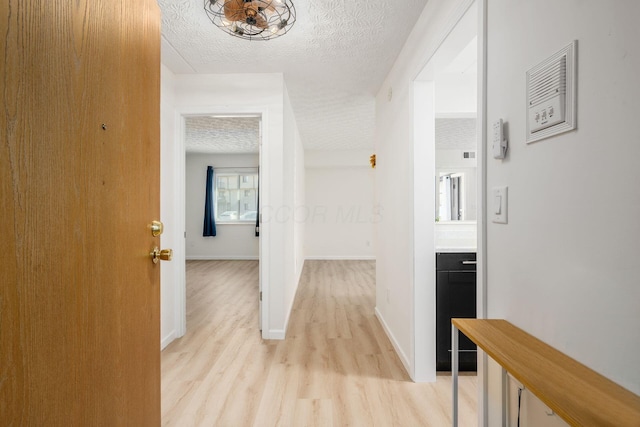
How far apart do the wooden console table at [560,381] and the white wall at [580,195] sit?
0.04 metres

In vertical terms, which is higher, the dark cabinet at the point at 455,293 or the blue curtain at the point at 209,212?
the blue curtain at the point at 209,212

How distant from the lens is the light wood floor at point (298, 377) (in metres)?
1.76

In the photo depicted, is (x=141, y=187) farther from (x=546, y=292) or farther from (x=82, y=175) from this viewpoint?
(x=546, y=292)

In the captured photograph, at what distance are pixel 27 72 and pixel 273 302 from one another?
2491mm

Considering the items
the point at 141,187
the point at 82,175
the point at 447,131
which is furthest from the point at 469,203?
the point at 82,175

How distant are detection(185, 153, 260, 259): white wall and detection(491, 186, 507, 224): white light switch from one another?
6458 mm

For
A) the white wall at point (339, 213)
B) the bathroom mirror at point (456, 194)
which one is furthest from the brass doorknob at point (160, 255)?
the white wall at point (339, 213)

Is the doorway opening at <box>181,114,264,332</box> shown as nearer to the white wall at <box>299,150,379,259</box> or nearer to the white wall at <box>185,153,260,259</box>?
the white wall at <box>185,153,260,259</box>

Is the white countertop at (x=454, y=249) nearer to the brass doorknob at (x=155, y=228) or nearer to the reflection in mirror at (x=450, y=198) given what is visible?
the reflection in mirror at (x=450, y=198)

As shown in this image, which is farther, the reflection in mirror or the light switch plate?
the reflection in mirror

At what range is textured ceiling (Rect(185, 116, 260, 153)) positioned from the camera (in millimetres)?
4641

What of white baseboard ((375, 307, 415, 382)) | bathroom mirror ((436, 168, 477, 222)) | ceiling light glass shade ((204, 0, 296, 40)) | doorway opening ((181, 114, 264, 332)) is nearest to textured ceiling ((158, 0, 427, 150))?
ceiling light glass shade ((204, 0, 296, 40))

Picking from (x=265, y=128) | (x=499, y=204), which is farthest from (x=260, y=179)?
(x=499, y=204)

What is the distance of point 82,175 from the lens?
0.74 m
